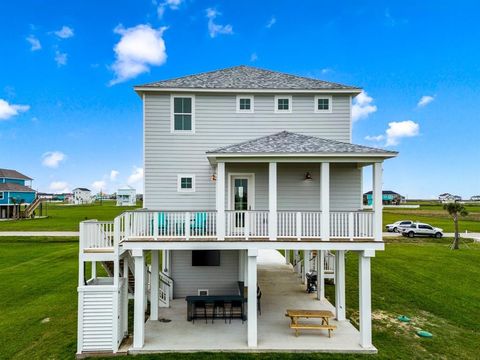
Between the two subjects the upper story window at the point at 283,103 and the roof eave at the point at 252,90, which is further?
the upper story window at the point at 283,103

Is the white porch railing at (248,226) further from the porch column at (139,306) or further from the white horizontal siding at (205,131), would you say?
the porch column at (139,306)

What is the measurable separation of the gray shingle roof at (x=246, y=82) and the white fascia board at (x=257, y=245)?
251 inches

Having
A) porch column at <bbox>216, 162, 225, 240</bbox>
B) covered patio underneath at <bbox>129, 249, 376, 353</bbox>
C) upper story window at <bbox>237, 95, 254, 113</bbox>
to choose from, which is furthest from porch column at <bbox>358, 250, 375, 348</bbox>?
upper story window at <bbox>237, 95, 254, 113</bbox>

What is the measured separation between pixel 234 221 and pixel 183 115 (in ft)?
17.4

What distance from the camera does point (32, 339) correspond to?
9695 millimetres

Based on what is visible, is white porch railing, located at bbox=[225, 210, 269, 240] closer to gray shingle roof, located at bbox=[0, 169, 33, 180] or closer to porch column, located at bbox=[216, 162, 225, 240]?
porch column, located at bbox=[216, 162, 225, 240]

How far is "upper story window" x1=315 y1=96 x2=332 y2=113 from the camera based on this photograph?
12.3 m

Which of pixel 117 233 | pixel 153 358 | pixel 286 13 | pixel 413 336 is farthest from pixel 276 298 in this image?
pixel 286 13

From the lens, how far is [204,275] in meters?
→ 13.2

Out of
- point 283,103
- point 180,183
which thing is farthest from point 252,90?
point 180,183

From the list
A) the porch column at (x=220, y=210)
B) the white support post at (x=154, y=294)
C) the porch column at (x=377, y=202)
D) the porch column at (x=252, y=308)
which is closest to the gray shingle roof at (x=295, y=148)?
the porch column at (x=377, y=202)

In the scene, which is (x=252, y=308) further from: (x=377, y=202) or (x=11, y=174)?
(x=11, y=174)

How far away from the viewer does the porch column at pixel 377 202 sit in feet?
29.8

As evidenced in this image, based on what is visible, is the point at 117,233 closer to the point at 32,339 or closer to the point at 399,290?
the point at 32,339
